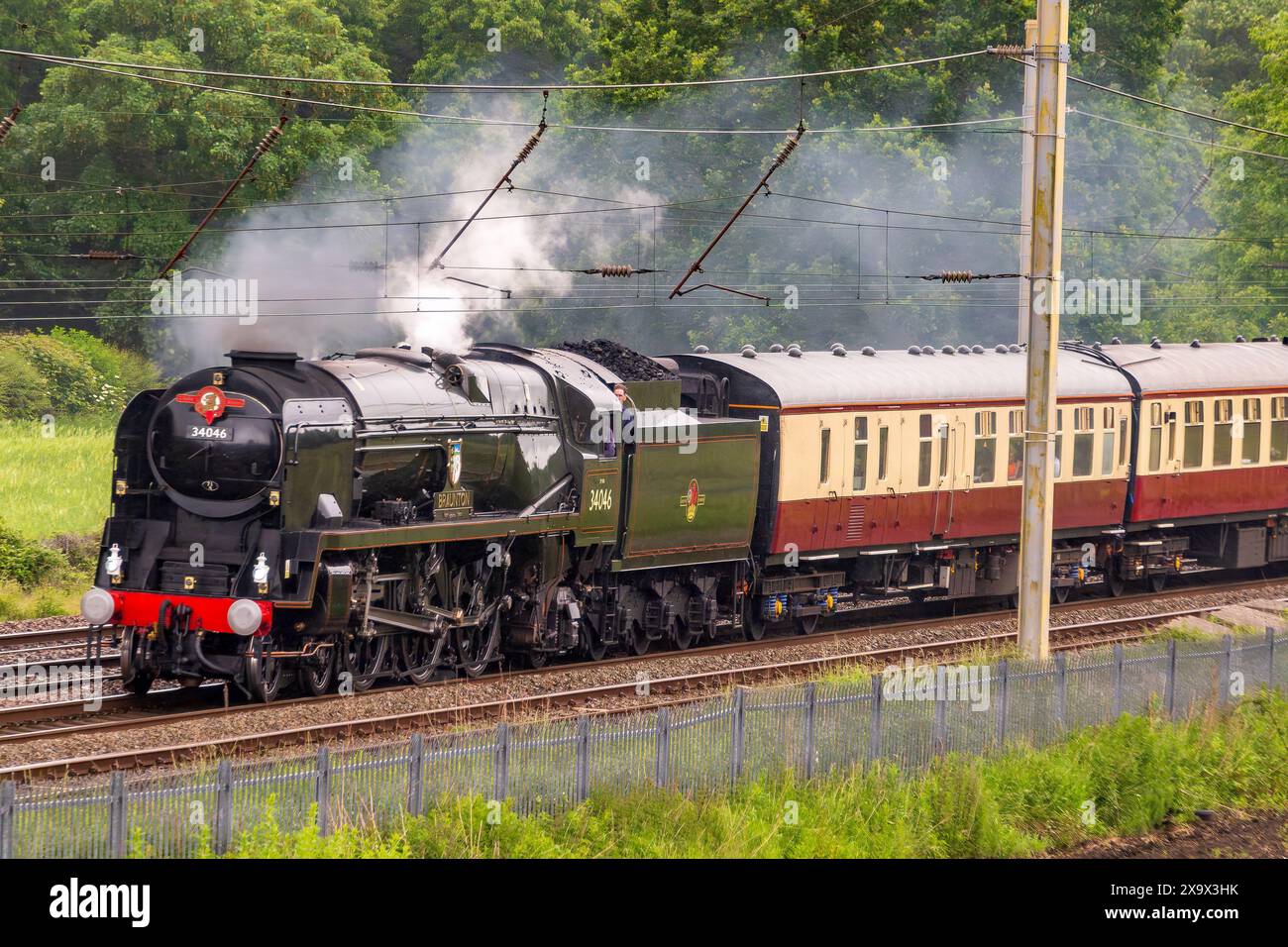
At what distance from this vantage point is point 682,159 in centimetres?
4469

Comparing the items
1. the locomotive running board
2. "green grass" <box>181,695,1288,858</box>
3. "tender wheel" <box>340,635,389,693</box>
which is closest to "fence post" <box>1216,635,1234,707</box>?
"green grass" <box>181,695,1288,858</box>

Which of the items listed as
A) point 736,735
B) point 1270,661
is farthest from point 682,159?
point 736,735

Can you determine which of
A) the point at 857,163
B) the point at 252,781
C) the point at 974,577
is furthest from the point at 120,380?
the point at 252,781

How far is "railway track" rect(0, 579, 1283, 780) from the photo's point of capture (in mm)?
15188

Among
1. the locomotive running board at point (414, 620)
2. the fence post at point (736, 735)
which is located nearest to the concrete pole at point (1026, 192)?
the locomotive running board at point (414, 620)

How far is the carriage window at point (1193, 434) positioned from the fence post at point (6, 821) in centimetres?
2344

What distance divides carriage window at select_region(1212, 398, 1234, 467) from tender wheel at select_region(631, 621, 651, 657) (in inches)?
507

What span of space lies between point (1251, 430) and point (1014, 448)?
6228mm

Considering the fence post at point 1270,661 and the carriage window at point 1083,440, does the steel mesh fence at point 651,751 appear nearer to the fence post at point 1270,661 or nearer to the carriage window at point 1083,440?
the fence post at point 1270,661

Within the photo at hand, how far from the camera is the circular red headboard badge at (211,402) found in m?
17.5

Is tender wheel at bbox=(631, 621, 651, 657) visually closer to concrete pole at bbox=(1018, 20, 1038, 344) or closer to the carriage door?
the carriage door

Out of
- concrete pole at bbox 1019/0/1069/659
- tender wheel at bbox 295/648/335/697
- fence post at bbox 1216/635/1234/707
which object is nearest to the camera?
tender wheel at bbox 295/648/335/697

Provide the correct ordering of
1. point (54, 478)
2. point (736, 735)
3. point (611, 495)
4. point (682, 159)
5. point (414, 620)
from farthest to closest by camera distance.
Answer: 1. point (682, 159)
2. point (54, 478)
3. point (611, 495)
4. point (414, 620)
5. point (736, 735)

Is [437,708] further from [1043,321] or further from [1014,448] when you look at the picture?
[1014,448]
